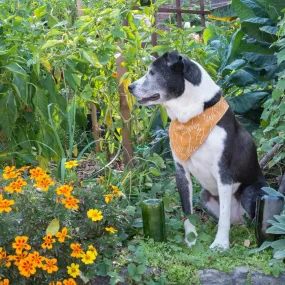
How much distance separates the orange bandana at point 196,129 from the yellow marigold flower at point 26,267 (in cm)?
117

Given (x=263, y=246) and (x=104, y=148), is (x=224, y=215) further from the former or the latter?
(x=104, y=148)

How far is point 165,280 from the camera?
9.24ft

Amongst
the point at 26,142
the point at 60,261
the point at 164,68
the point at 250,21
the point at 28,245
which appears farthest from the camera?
the point at 250,21

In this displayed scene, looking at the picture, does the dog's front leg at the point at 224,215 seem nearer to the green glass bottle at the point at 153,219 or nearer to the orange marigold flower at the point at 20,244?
the green glass bottle at the point at 153,219

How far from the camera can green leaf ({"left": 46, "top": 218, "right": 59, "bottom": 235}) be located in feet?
8.45

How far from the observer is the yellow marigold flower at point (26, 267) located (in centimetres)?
247

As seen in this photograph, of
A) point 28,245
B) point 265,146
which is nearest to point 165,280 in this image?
point 28,245

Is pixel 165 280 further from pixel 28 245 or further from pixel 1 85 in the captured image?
pixel 1 85

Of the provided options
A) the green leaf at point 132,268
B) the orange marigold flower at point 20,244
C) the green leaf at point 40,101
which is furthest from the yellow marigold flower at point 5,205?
the green leaf at point 40,101

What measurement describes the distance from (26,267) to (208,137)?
4.13 feet

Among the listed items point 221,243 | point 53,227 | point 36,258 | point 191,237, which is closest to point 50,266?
point 36,258

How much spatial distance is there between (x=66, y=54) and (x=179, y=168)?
0.98 meters

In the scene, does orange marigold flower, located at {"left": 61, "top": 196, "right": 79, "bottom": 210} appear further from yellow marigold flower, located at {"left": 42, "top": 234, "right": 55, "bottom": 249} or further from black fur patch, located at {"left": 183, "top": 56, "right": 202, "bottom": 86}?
black fur patch, located at {"left": 183, "top": 56, "right": 202, "bottom": 86}

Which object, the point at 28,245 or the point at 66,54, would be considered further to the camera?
the point at 66,54
